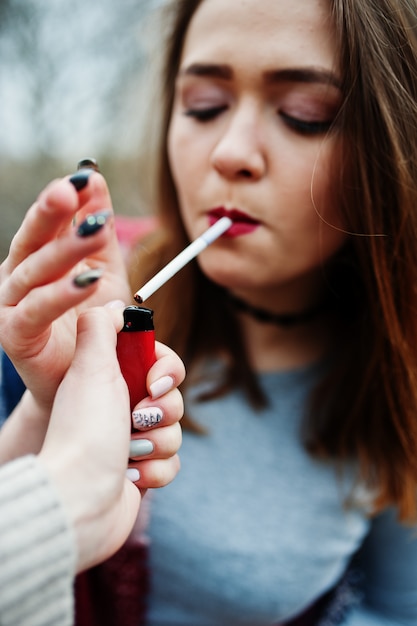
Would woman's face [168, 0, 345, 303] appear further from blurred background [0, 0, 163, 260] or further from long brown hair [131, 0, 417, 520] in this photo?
blurred background [0, 0, 163, 260]

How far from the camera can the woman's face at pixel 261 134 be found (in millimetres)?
646

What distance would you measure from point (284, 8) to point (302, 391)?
571mm

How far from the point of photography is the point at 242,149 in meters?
0.66

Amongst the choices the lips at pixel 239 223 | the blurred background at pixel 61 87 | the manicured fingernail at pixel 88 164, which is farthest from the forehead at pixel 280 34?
the blurred background at pixel 61 87

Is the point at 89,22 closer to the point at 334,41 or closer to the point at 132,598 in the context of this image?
the point at 334,41

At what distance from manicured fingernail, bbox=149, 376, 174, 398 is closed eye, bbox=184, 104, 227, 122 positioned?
40 cm

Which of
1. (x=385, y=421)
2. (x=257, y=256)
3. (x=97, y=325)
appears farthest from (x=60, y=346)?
(x=385, y=421)

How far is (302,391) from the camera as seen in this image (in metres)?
0.94

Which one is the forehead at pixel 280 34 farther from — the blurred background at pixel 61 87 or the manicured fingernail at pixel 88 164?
the blurred background at pixel 61 87

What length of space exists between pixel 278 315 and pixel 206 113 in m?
0.35

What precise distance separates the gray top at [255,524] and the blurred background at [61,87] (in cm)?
86

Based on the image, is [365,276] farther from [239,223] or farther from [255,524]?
[255,524]

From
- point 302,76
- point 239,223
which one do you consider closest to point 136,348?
point 239,223

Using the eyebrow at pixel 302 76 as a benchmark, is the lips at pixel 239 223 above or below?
below
